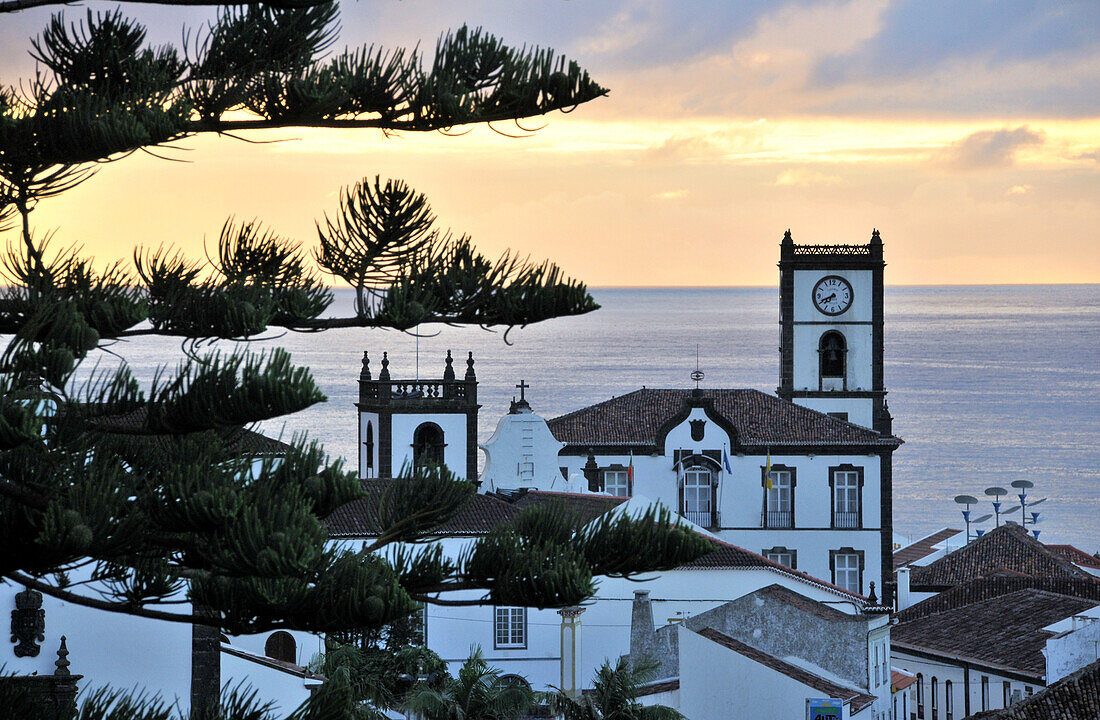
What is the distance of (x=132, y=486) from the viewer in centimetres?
842

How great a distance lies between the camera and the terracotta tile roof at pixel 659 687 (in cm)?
2592

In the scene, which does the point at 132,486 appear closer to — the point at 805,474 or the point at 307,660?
the point at 307,660

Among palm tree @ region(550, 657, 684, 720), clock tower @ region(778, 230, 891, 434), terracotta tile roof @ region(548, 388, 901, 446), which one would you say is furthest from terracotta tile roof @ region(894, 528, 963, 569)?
palm tree @ region(550, 657, 684, 720)

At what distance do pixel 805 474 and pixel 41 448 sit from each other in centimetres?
3930

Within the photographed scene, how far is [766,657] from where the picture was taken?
26969 millimetres

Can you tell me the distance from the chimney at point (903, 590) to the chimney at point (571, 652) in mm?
15387

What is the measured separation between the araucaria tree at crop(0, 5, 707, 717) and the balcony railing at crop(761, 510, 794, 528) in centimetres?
3710

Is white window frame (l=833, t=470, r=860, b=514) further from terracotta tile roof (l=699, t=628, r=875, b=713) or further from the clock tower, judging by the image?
terracotta tile roof (l=699, t=628, r=875, b=713)

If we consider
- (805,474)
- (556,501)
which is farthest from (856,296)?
(556,501)

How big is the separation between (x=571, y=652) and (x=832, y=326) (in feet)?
83.2

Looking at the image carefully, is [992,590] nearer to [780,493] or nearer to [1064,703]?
[780,493]

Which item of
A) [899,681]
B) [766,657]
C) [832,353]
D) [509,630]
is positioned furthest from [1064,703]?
[832,353]

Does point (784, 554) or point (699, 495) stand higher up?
point (699, 495)

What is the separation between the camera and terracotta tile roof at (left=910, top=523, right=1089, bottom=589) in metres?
46.9
